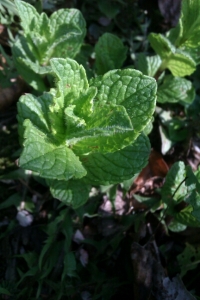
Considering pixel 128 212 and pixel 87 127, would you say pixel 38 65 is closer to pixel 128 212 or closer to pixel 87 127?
pixel 87 127

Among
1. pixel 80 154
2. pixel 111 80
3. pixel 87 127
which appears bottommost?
pixel 80 154

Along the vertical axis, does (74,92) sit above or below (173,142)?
above

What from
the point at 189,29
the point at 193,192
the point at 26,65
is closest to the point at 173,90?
the point at 189,29

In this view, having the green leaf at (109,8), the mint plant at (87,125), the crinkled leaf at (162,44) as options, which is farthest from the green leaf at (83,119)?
the green leaf at (109,8)

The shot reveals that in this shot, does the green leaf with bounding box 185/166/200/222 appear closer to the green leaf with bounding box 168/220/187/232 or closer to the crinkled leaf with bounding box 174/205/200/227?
the crinkled leaf with bounding box 174/205/200/227

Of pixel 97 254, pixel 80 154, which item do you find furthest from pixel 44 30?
pixel 97 254

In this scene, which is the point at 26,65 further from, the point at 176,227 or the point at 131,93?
the point at 176,227
